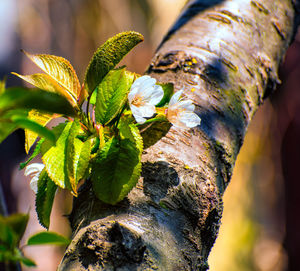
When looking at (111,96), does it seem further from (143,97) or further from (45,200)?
(45,200)

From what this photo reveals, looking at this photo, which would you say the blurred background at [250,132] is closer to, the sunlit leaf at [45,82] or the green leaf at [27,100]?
the sunlit leaf at [45,82]

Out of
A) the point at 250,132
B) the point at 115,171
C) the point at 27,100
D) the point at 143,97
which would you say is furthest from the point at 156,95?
the point at 250,132

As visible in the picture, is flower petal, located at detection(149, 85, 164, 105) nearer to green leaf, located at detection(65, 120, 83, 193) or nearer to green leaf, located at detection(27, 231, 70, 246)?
green leaf, located at detection(65, 120, 83, 193)

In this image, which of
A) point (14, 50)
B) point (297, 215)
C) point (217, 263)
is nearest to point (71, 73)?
point (14, 50)

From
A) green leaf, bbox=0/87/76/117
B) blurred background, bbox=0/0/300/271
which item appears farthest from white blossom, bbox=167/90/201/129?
blurred background, bbox=0/0/300/271

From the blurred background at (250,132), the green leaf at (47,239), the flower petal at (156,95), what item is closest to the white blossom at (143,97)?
the flower petal at (156,95)

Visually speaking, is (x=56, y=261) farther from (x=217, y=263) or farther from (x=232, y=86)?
(x=232, y=86)
